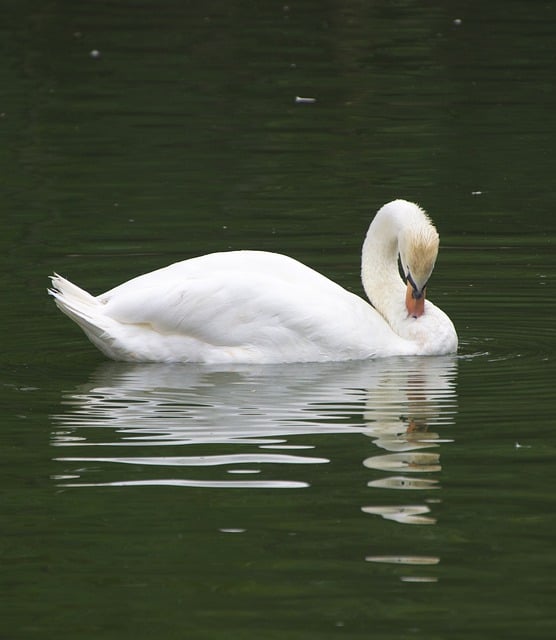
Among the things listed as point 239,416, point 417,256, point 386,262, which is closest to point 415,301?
point 417,256

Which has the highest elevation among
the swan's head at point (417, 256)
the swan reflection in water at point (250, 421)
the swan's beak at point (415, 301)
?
the swan's head at point (417, 256)

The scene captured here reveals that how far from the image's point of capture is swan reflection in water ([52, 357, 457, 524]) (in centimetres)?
774

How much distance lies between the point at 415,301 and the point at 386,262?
53cm

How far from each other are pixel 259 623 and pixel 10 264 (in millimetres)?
7727

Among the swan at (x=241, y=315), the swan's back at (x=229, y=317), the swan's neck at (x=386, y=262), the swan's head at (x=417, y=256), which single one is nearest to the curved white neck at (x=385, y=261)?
the swan's neck at (x=386, y=262)

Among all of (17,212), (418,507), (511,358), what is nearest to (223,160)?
(17,212)

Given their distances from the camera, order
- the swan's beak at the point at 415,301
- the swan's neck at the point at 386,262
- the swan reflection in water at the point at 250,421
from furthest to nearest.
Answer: the swan's neck at the point at 386,262 → the swan's beak at the point at 415,301 → the swan reflection in water at the point at 250,421

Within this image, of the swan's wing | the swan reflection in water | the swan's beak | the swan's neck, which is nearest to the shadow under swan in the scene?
the swan reflection in water

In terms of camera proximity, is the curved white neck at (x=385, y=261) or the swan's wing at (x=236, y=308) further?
the curved white neck at (x=385, y=261)

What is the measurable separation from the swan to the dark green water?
0.15 metres

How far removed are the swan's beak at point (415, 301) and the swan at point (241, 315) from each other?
0.15m

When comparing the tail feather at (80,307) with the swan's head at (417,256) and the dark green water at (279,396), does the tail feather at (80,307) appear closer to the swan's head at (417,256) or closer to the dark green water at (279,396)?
the dark green water at (279,396)

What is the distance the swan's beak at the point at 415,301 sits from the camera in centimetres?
1068

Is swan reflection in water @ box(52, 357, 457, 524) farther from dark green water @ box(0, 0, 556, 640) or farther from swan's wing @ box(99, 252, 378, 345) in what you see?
swan's wing @ box(99, 252, 378, 345)
